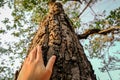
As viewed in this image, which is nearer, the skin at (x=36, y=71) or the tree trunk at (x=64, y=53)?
the skin at (x=36, y=71)

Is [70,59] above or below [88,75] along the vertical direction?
above

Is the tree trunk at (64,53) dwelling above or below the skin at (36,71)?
below

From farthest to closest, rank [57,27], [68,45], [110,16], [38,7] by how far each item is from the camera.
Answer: [38,7] < [110,16] < [57,27] < [68,45]

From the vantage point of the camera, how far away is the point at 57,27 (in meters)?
3.14

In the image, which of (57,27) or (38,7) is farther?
(38,7)

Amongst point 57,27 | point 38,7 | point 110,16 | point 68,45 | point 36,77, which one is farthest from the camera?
point 38,7

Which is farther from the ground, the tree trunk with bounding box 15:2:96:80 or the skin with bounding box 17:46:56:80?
the skin with bounding box 17:46:56:80

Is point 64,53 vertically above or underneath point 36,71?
underneath

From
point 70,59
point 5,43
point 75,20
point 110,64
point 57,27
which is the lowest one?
point 110,64

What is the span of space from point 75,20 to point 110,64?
2.64 m

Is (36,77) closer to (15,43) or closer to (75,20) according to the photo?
(75,20)

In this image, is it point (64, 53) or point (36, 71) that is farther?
point (64, 53)

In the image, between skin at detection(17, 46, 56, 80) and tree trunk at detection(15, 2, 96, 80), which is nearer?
skin at detection(17, 46, 56, 80)

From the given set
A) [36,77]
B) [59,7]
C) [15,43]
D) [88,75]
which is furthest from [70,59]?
[15,43]
